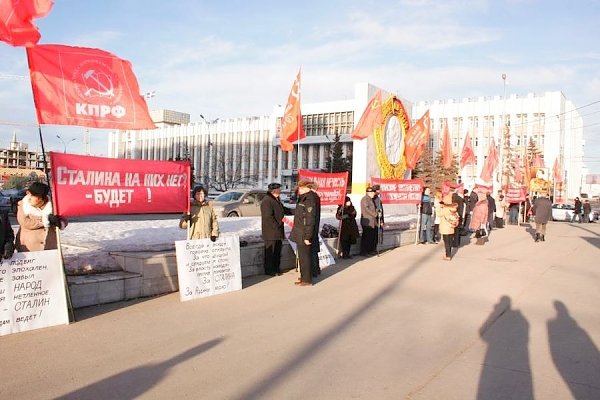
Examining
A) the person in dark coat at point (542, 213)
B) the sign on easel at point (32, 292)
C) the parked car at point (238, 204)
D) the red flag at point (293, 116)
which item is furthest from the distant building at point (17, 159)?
the sign on easel at point (32, 292)

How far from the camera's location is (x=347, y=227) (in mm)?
12367

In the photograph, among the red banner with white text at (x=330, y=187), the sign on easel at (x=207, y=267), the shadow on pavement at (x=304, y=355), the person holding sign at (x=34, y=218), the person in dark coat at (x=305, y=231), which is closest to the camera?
the shadow on pavement at (x=304, y=355)

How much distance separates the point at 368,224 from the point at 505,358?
24.7ft

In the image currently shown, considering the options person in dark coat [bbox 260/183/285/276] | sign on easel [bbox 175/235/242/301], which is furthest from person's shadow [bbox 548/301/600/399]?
person in dark coat [bbox 260/183/285/276]

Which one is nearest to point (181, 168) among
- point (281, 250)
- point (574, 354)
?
point (281, 250)

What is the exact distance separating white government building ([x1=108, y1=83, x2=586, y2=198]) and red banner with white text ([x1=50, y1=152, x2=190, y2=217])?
2811 inches

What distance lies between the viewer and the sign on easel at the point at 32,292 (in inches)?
225

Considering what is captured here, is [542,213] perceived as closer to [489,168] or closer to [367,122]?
[367,122]

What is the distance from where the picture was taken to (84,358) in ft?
16.7

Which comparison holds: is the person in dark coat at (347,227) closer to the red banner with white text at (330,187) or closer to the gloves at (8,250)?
the red banner with white text at (330,187)

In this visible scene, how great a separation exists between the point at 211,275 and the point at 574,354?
4.87 m

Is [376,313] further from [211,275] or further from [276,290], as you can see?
[211,275]

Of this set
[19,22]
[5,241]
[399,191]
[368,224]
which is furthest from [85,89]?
[399,191]

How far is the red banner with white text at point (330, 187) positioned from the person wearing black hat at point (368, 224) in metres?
0.68
